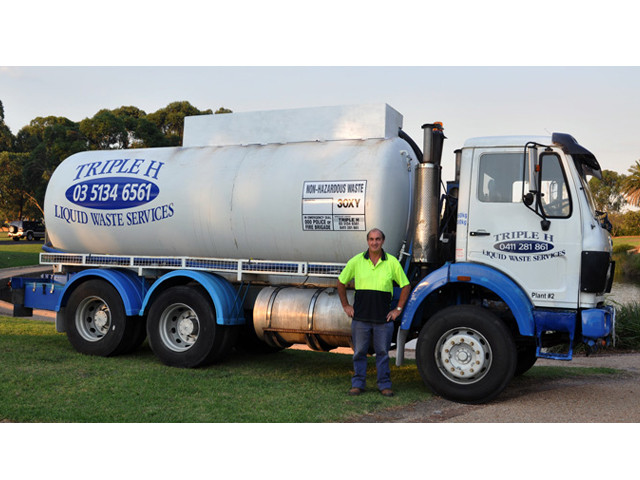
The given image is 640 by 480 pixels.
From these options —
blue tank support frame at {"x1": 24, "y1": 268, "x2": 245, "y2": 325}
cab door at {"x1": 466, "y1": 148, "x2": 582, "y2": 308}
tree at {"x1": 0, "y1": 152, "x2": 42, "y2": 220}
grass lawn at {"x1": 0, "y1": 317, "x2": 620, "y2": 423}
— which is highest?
tree at {"x1": 0, "y1": 152, "x2": 42, "y2": 220}

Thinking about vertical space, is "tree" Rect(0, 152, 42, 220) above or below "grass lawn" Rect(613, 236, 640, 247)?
above

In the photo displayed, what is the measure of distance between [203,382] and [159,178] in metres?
3.37

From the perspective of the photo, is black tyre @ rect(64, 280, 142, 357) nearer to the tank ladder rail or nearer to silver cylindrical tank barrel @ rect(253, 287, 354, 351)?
the tank ladder rail

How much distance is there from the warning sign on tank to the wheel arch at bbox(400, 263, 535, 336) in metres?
1.18

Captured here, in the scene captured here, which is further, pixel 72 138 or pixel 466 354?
pixel 72 138

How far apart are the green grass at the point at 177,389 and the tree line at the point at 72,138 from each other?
3394 centimetres

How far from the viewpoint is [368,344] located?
812cm

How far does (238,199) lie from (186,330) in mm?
2169

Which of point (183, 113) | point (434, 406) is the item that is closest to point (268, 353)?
point (434, 406)

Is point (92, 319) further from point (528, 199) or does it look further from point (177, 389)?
point (528, 199)

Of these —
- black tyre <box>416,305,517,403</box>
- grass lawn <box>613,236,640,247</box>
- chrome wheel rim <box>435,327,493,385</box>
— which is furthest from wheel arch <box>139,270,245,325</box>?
grass lawn <box>613,236,640,247</box>

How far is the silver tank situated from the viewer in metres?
8.66

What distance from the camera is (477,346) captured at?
773 centimetres

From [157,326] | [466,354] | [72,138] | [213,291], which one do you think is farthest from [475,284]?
[72,138]
